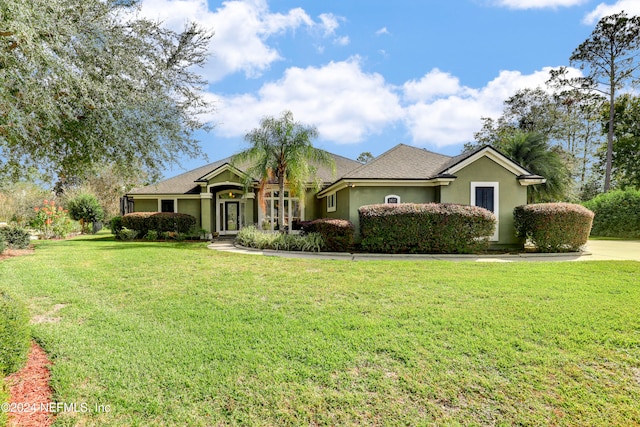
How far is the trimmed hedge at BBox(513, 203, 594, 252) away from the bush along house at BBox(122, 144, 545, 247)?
1.68 m

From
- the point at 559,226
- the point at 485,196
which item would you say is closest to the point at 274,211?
the point at 485,196

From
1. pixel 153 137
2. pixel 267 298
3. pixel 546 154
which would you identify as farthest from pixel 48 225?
pixel 546 154

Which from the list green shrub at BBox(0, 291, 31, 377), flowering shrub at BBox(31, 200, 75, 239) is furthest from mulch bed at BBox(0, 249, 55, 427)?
flowering shrub at BBox(31, 200, 75, 239)

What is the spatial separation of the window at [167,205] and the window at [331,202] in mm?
10682

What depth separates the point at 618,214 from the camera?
21.6 metres

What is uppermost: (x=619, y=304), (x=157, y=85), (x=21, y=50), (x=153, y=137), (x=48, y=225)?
(x=157, y=85)

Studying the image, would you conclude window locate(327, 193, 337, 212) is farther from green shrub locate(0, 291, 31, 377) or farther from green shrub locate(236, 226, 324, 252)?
green shrub locate(0, 291, 31, 377)

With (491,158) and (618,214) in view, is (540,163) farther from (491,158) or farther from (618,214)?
(491,158)

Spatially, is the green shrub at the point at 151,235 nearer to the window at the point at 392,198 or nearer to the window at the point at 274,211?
the window at the point at 274,211

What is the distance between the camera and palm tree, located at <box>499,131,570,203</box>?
21.1 meters

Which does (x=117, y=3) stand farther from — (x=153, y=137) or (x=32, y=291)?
(x=32, y=291)

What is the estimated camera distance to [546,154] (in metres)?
21.4

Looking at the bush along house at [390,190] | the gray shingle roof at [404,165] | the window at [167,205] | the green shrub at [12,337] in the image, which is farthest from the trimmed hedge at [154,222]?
the green shrub at [12,337]

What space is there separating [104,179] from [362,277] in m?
36.0
